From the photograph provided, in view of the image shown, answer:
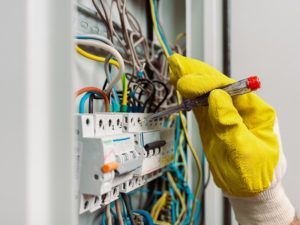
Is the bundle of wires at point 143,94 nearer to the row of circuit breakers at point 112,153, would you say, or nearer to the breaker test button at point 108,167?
the row of circuit breakers at point 112,153

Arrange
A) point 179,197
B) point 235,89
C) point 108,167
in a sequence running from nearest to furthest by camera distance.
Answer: point 108,167
point 235,89
point 179,197

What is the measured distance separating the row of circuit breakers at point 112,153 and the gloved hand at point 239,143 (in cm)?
15

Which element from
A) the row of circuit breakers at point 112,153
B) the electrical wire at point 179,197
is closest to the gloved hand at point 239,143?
the row of circuit breakers at point 112,153

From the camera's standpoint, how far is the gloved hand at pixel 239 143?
0.49 meters

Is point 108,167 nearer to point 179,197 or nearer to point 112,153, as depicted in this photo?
point 112,153

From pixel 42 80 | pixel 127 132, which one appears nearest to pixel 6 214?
pixel 42 80

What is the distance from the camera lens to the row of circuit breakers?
0.43m

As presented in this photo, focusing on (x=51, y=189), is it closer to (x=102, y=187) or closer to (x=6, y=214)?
(x=6, y=214)

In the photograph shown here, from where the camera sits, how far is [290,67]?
825 mm

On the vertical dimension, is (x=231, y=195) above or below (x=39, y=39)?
below

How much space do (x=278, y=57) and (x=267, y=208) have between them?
22.1 inches

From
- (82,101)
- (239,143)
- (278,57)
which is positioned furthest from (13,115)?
(278,57)

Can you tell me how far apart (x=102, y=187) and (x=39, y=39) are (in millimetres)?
291

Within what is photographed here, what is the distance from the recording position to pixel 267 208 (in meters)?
0.56
